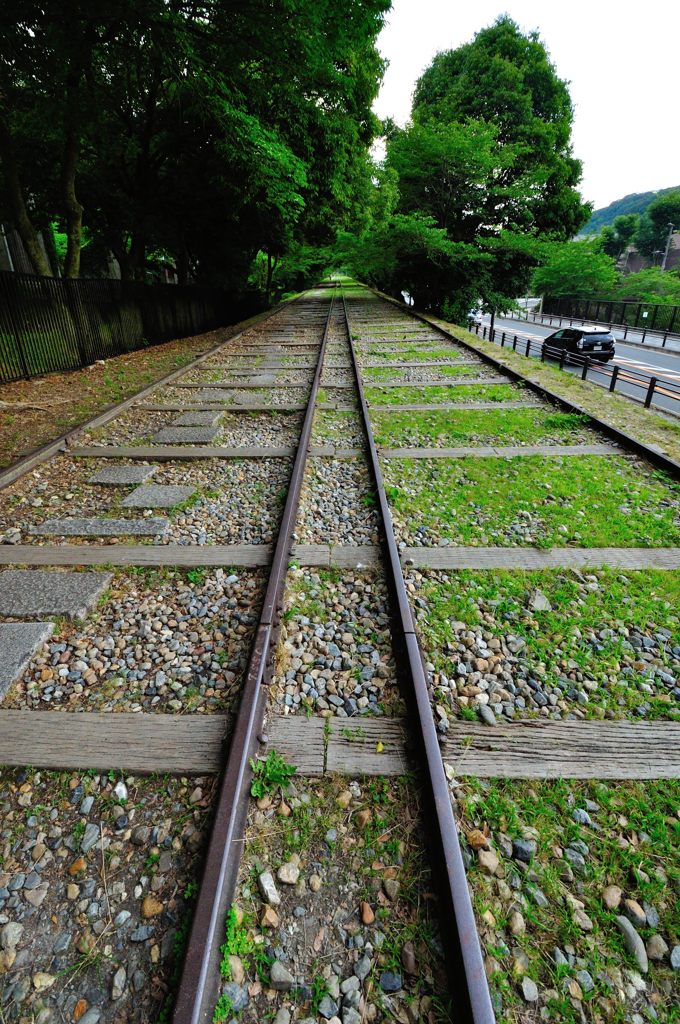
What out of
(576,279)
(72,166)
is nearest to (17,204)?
(72,166)

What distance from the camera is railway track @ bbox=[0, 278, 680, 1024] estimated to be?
1.55 meters

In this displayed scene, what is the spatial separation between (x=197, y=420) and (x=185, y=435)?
728mm

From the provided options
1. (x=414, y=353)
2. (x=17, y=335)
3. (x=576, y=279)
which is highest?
(x=576, y=279)

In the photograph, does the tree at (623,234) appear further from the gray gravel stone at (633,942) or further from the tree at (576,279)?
the gray gravel stone at (633,942)

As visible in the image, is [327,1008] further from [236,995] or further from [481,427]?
[481,427]

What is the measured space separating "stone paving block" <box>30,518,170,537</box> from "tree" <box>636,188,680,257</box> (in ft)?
282

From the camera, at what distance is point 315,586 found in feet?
11.1

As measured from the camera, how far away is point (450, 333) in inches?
618

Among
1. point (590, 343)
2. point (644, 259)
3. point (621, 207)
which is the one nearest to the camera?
point (590, 343)

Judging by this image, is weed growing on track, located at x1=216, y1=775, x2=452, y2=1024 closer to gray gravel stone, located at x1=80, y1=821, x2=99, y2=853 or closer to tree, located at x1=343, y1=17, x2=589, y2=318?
gray gravel stone, located at x1=80, y1=821, x2=99, y2=853

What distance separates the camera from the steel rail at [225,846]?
138 cm

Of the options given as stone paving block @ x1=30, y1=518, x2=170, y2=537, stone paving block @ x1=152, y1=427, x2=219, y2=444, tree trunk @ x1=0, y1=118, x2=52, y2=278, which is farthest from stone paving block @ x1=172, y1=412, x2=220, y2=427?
tree trunk @ x1=0, y1=118, x2=52, y2=278

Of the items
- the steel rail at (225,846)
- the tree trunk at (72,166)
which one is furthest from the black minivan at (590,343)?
the steel rail at (225,846)

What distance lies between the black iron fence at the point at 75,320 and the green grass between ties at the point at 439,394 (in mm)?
6701
